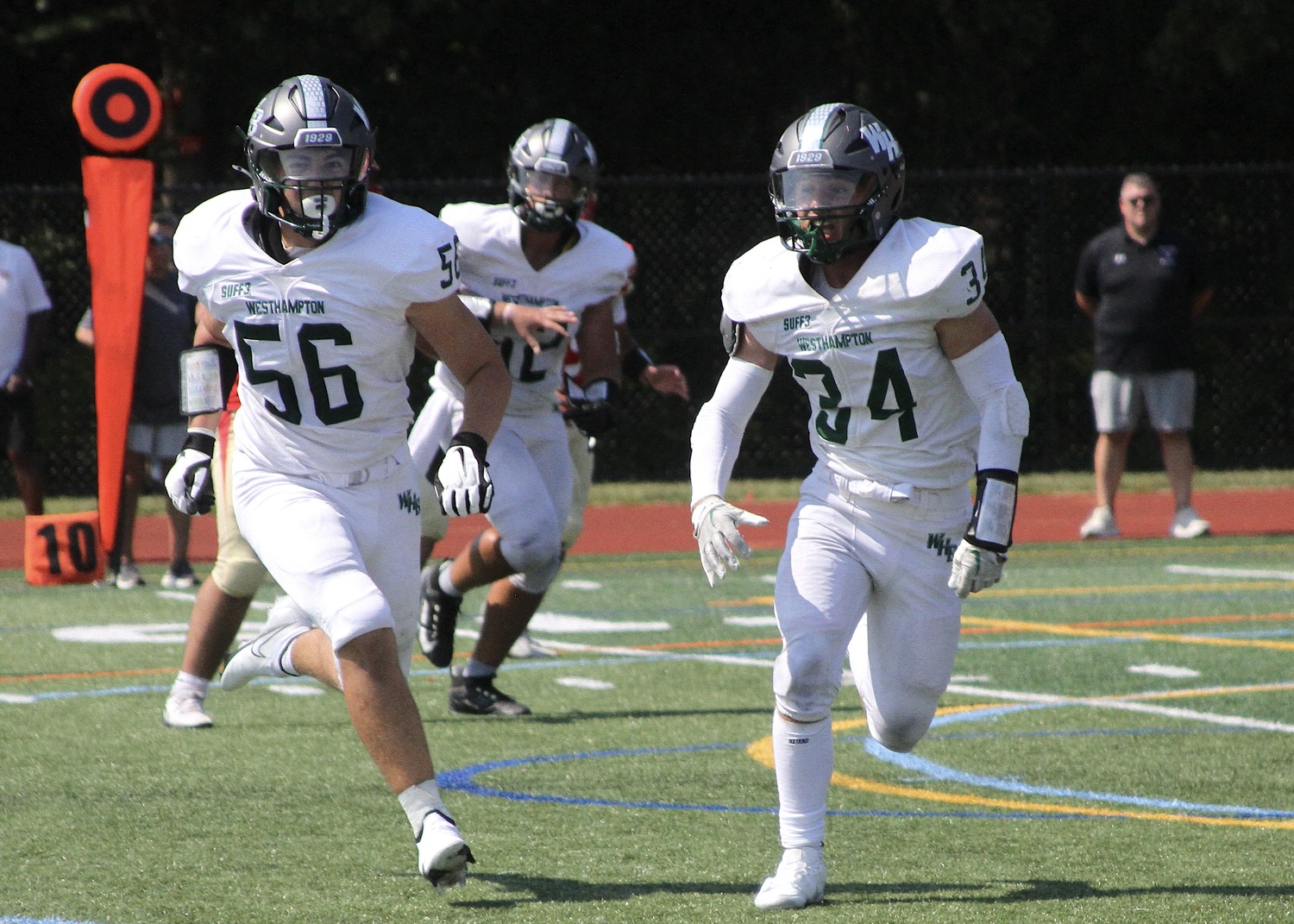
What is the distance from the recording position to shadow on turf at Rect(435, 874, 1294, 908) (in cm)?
415

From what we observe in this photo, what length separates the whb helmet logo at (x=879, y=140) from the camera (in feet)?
14.7

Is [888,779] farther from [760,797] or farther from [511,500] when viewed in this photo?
[511,500]

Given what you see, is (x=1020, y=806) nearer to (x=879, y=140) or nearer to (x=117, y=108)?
(x=879, y=140)

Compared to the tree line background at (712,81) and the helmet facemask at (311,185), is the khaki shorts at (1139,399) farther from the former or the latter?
the helmet facemask at (311,185)

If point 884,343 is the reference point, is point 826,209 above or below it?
above

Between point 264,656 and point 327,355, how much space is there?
2.58 ft

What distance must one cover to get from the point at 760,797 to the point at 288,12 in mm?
13208

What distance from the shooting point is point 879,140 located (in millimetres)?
4512

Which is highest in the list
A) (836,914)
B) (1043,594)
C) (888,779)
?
(836,914)

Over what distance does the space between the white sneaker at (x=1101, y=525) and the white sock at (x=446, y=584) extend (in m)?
6.05

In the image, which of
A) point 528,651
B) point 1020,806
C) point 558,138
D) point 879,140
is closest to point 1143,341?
point 528,651

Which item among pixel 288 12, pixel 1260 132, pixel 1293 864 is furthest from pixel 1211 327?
pixel 1293 864

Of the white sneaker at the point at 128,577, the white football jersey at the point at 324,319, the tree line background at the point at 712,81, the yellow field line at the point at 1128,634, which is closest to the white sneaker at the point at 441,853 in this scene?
the white football jersey at the point at 324,319

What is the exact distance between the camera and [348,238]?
4.50m
